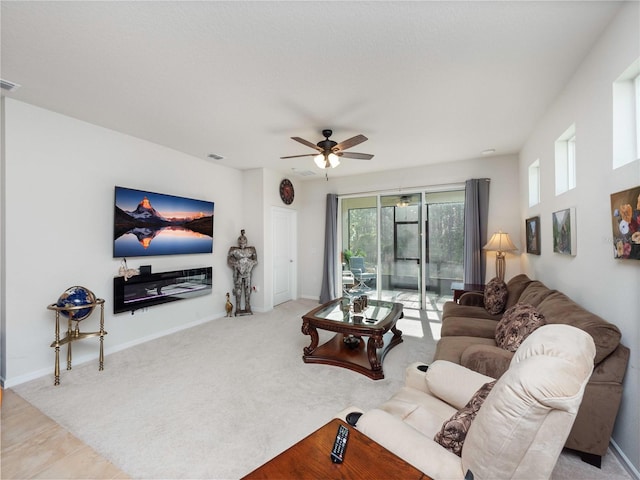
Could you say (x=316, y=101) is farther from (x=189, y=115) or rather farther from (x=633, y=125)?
(x=633, y=125)

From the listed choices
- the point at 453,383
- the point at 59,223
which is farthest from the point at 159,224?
the point at 453,383

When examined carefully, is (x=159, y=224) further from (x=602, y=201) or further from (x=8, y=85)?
(x=602, y=201)

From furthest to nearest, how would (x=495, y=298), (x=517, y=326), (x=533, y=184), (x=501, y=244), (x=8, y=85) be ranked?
(x=501, y=244) < (x=533, y=184) < (x=495, y=298) < (x=8, y=85) < (x=517, y=326)

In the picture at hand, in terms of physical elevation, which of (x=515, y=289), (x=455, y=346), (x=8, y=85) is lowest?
(x=455, y=346)

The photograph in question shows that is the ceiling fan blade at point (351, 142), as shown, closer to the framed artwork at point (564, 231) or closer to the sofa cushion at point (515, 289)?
the framed artwork at point (564, 231)

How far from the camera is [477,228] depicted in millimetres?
4480

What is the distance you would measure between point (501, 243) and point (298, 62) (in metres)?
3.68

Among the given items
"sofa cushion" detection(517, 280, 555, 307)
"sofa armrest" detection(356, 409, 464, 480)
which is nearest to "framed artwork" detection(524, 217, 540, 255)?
"sofa cushion" detection(517, 280, 555, 307)

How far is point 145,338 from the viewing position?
369 cm

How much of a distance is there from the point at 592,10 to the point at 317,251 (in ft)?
16.5

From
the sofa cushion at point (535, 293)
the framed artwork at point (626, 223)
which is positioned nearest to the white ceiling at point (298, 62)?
the framed artwork at point (626, 223)

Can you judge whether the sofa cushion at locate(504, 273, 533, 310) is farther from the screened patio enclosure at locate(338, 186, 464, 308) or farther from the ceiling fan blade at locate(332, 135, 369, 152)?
the ceiling fan blade at locate(332, 135, 369, 152)

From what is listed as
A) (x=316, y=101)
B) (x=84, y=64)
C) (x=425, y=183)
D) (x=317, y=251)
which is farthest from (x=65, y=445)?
(x=425, y=183)

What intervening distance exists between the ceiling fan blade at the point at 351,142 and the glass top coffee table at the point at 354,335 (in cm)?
191
